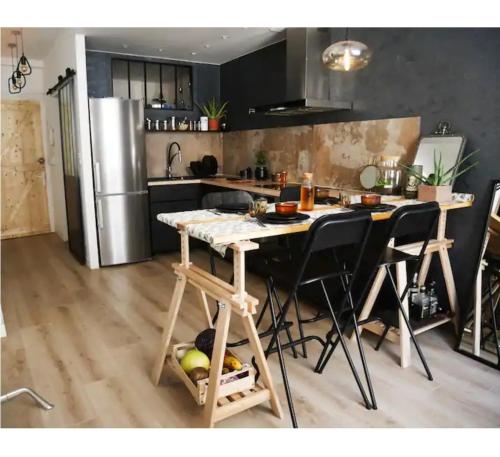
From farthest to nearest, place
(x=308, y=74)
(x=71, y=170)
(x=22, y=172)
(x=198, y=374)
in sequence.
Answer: (x=22, y=172), (x=71, y=170), (x=308, y=74), (x=198, y=374)

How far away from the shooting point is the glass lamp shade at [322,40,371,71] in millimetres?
2268

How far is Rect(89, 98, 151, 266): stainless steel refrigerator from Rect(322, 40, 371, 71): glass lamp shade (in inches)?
103

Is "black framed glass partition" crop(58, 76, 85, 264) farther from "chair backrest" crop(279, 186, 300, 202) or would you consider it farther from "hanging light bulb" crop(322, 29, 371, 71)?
"hanging light bulb" crop(322, 29, 371, 71)

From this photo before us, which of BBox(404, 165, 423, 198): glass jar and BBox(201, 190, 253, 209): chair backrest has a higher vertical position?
BBox(404, 165, 423, 198): glass jar

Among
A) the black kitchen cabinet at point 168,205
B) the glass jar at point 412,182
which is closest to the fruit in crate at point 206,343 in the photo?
the glass jar at point 412,182

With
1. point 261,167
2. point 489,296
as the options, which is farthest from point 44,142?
point 489,296

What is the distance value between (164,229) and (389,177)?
270 centimetres

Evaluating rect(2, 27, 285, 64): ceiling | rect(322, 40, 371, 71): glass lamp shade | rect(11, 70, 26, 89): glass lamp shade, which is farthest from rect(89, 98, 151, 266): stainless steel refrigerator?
rect(322, 40, 371, 71): glass lamp shade

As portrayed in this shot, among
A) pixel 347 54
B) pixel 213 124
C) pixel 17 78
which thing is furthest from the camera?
pixel 213 124

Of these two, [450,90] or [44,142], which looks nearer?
Answer: [450,90]

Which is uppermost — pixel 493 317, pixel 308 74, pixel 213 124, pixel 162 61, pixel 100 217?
pixel 162 61

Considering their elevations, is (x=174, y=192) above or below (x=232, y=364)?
above

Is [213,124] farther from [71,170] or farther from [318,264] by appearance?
[318,264]

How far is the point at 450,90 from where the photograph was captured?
287 centimetres
